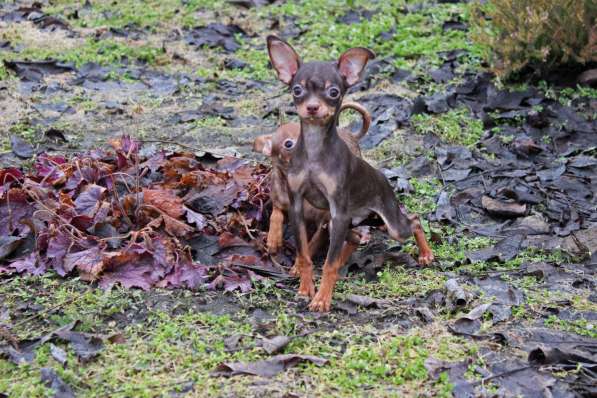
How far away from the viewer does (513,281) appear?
549cm

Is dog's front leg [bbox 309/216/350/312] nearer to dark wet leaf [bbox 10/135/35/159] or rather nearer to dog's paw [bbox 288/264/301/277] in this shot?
dog's paw [bbox 288/264/301/277]

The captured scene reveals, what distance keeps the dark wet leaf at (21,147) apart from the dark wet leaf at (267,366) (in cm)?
371

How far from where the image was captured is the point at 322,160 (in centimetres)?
520

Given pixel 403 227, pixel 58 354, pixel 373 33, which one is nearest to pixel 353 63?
pixel 403 227

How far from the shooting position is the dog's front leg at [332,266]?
5.03 m

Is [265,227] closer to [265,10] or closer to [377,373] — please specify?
[377,373]

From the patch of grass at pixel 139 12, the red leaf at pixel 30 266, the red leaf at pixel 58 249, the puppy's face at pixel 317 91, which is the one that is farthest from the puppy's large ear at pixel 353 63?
the patch of grass at pixel 139 12

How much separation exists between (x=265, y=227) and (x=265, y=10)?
20.4 ft

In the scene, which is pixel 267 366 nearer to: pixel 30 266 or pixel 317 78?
pixel 317 78

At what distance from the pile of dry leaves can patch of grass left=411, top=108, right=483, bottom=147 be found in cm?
218

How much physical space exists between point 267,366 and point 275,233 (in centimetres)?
154

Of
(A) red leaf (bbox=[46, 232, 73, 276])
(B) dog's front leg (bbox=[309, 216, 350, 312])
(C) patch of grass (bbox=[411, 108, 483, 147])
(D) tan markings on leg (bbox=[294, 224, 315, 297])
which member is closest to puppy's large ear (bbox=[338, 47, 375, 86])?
(B) dog's front leg (bbox=[309, 216, 350, 312])

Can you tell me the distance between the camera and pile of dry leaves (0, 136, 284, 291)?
5285 mm

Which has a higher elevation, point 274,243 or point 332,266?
point 332,266
